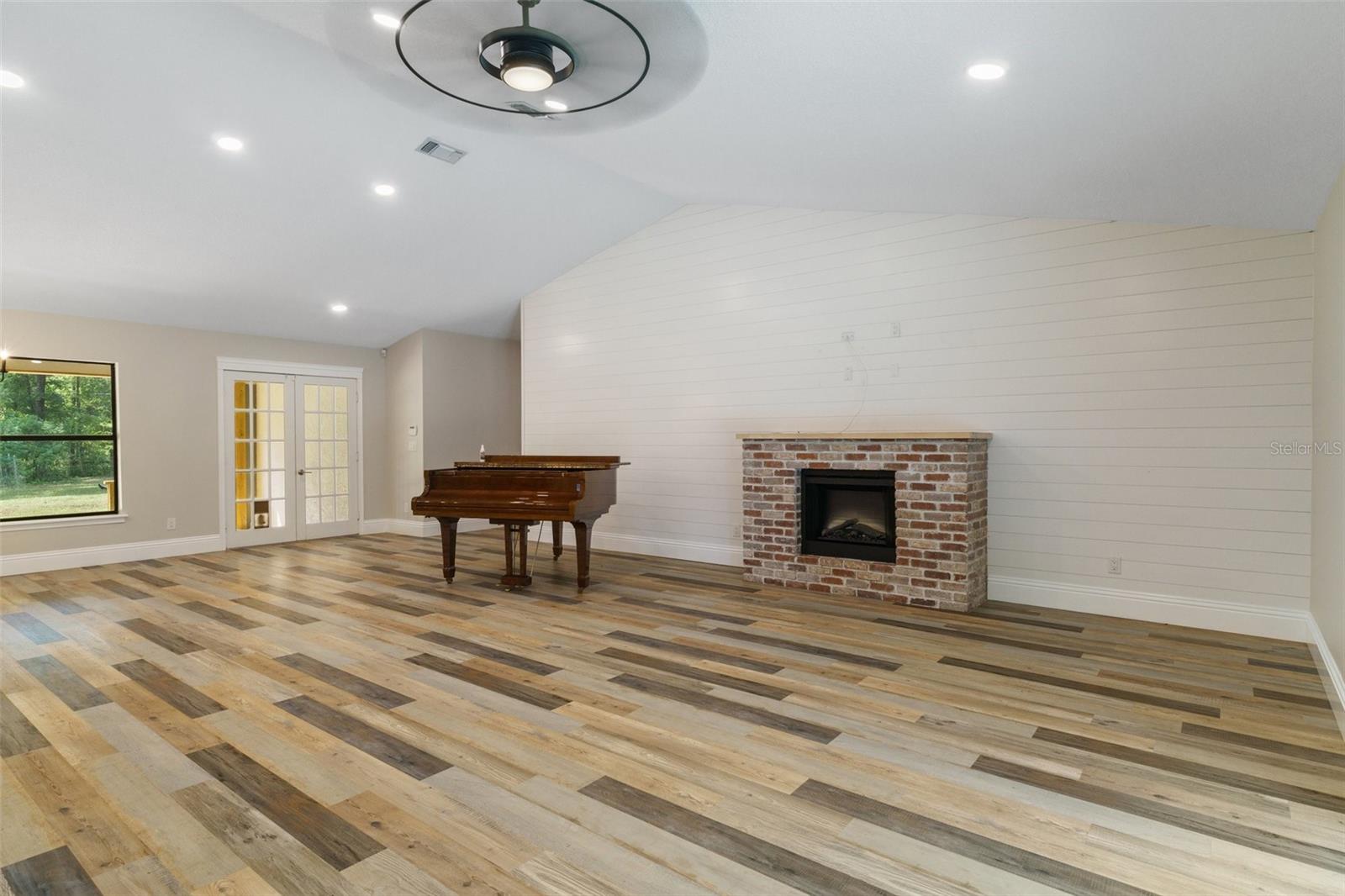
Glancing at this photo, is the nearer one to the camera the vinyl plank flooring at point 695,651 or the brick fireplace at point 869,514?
the vinyl plank flooring at point 695,651

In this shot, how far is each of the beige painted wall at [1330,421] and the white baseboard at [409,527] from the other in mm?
7545

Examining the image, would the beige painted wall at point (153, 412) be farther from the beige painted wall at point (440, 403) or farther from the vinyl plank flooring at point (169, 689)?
the vinyl plank flooring at point (169, 689)

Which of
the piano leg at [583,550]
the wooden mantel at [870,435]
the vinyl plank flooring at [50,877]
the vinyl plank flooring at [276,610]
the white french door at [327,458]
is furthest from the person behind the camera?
the white french door at [327,458]

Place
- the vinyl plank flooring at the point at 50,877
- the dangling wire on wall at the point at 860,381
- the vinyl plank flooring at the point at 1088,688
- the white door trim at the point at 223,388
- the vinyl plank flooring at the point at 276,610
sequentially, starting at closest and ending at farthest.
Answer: the vinyl plank flooring at the point at 50,877, the vinyl plank flooring at the point at 1088,688, the vinyl plank flooring at the point at 276,610, the dangling wire on wall at the point at 860,381, the white door trim at the point at 223,388

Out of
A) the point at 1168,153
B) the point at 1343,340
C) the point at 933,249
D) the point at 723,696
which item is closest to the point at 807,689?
the point at 723,696

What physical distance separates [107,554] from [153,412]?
1.40 metres

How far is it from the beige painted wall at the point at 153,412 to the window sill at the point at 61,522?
0.04m

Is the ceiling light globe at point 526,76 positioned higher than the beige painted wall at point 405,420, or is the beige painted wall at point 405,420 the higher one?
the ceiling light globe at point 526,76

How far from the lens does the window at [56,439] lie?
247 inches

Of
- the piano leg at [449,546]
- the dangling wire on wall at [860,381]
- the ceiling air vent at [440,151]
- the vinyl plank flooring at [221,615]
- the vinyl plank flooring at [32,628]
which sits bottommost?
the vinyl plank flooring at [32,628]

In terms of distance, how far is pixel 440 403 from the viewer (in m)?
8.73

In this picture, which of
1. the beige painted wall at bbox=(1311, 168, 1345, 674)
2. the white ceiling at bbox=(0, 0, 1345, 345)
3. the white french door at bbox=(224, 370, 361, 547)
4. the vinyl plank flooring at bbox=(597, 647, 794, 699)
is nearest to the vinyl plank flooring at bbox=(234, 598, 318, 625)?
the vinyl plank flooring at bbox=(597, 647, 794, 699)

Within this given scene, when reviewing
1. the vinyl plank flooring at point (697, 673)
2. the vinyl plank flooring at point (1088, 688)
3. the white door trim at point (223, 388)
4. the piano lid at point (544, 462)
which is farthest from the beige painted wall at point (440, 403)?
the vinyl plank flooring at point (1088, 688)

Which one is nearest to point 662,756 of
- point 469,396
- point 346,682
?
point 346,682
